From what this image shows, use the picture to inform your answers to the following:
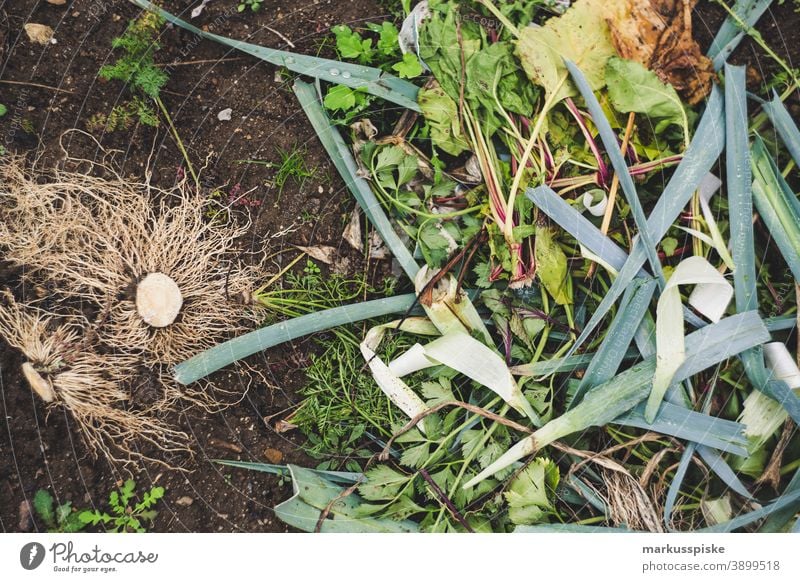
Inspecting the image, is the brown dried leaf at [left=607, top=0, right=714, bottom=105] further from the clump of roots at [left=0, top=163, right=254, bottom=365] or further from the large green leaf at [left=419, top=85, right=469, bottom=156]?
the clump of roots at [left=0, top=163, right=254, bottom=365]

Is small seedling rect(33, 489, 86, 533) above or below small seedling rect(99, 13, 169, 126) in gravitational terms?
below

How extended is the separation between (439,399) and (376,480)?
211mm

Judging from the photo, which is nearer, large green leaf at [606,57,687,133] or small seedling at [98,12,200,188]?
large green leaf at [606,57,687,133]

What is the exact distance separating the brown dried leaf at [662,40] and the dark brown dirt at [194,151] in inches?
20.5

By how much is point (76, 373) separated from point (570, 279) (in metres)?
1.06

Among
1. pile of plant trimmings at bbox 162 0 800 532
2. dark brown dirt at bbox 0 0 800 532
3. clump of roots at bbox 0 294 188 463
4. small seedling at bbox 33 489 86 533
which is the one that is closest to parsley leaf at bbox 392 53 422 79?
pile of plant trimmings at bbox 162 0 800 532

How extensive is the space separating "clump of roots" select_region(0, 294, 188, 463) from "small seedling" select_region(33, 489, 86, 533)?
0.45 feet

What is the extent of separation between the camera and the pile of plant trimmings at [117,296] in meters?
1.11

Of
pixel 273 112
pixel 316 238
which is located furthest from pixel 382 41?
pixel 316 238

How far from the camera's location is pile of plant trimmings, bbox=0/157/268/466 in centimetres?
111

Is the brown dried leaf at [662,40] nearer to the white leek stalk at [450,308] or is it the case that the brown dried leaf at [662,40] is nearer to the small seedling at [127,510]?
the white leek stalk at [450,308]

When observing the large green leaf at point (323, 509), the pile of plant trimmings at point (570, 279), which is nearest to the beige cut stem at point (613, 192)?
the pile of plant trimmings at point (570, 279)

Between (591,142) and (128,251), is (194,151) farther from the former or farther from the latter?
(591,142)

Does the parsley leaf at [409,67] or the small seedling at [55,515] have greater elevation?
the parsley leaf at [409,67]
